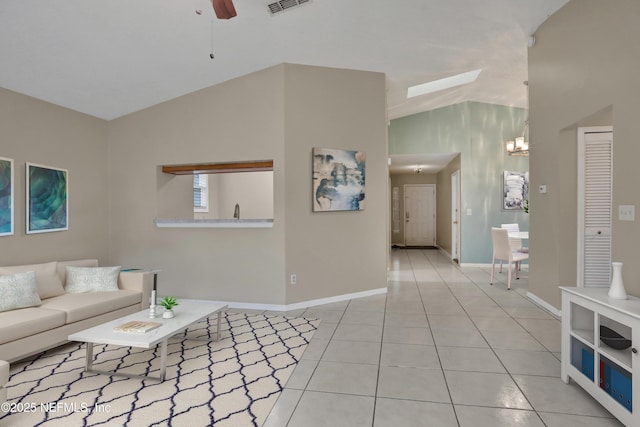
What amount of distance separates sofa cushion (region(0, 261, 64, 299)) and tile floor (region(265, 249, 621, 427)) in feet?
7.99

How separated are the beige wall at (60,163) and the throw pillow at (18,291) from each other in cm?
61

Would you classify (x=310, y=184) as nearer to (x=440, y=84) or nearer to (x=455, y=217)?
(x=440, y=84)

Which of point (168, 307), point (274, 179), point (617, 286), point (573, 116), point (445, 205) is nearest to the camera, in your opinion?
point (617, 286)

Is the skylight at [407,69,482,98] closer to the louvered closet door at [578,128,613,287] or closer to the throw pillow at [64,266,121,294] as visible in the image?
the louvered closet door at [578,128,613,287]

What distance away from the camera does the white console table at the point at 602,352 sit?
5.82 feet

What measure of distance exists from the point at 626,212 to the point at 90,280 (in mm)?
4727

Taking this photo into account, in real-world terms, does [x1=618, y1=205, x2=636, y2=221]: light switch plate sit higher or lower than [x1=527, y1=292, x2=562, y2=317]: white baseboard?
higher

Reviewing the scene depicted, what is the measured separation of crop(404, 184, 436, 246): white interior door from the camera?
1087 cm

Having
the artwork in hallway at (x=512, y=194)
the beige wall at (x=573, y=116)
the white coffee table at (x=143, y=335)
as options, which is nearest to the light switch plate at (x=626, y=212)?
the beige wall at (x=573, y=116)

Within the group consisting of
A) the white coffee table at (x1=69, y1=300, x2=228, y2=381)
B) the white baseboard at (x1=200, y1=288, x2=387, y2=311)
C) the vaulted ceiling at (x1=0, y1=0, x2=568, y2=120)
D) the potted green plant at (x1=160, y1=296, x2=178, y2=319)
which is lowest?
the white baseboard at (x1=200, y1=288, x2=387, y2=311)

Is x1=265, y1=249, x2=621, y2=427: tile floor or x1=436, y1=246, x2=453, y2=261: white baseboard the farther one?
x1=436, y1=246, x2=453, y2=261: white baseboard

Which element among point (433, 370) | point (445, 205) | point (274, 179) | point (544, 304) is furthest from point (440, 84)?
point (433, 370)

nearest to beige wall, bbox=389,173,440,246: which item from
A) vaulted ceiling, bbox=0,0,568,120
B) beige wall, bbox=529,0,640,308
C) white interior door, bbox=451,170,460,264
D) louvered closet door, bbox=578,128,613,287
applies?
white interior door, bbox=451,170,460,264

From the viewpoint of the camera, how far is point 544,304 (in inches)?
162
